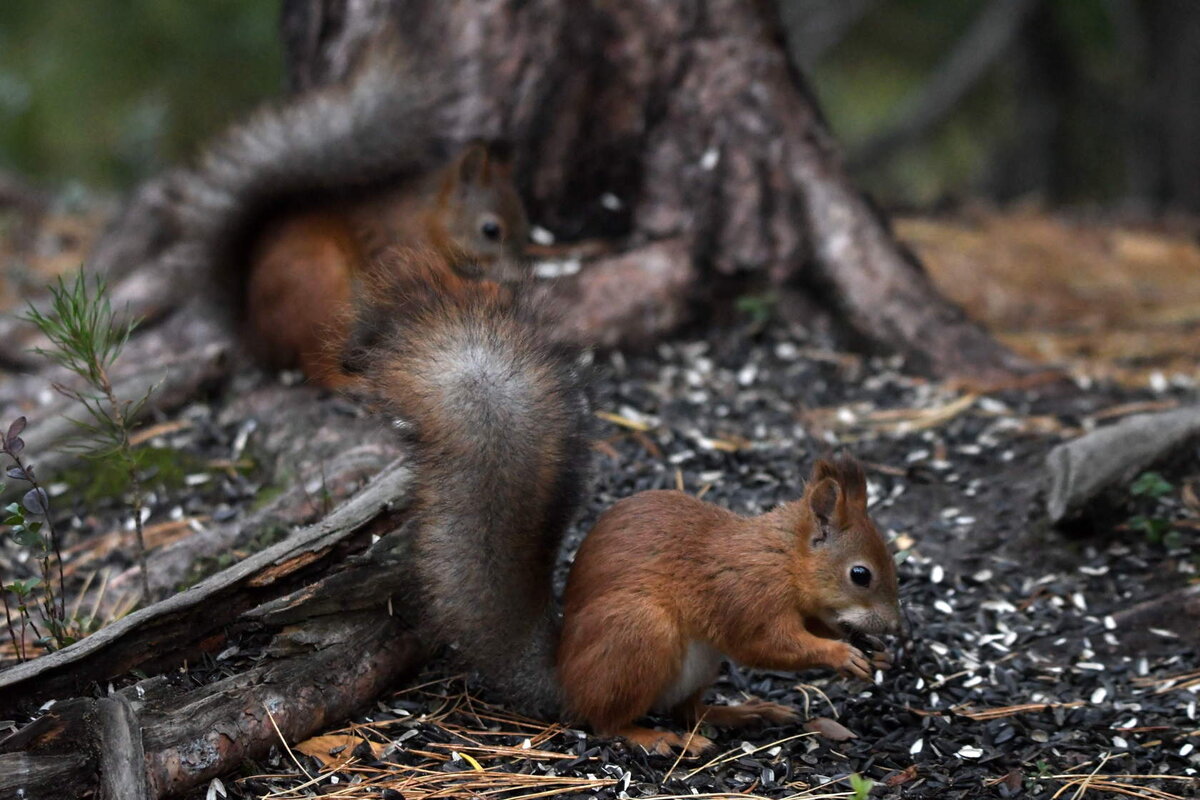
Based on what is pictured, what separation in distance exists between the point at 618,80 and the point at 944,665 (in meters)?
1.94

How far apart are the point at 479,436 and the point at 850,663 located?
73cm

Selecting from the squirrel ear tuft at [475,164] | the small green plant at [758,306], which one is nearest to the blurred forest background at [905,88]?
the squirrel ear tuft at [475,164]

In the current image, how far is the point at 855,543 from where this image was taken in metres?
2.03

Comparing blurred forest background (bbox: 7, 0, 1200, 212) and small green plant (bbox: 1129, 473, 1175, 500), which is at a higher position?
blurred forest background (bbox: 7, 0, 1200, 212)

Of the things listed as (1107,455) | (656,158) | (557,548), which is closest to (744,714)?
(557,548)

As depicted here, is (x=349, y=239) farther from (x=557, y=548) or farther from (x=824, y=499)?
(x=824, y=499)

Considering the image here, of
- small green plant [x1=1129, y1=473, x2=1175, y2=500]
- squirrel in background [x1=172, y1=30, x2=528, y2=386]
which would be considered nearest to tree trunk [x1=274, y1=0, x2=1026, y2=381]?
squirrel in background [x1=172, y1=30, x2=528, y2=386]

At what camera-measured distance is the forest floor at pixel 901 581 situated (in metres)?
1.90

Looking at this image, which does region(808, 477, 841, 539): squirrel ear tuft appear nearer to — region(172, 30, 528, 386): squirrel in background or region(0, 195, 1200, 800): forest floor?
region(0, 195, 1200, 800): forest floor

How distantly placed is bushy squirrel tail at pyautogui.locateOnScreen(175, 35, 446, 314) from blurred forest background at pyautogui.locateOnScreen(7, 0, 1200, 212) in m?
1.65

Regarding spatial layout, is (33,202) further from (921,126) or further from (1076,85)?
(1076,85)

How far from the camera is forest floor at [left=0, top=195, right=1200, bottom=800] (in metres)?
1.90

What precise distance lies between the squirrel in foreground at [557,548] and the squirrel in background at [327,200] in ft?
3.74

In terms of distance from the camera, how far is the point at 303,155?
305 cm
